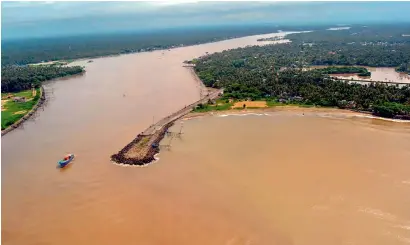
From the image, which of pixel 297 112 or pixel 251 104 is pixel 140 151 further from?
pixel 297 112

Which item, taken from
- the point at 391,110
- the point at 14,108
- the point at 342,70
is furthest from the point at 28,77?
the point at 391,110

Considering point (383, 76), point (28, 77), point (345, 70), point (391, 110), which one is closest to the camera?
point (391, 110)

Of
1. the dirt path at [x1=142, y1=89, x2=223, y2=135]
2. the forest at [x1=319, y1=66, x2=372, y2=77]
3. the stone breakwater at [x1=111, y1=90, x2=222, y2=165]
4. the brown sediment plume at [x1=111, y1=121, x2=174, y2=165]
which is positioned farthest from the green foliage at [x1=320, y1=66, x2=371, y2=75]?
the brown sediment plume at [x1=111, y1=121, x2=174, y2=165]

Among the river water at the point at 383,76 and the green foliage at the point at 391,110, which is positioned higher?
the green foliage at the point at 391,110

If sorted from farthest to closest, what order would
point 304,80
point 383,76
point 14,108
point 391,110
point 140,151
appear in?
1. point 383,76
2. point 304,80
3. point 14,108
4. point 391,110
5. point 140,151

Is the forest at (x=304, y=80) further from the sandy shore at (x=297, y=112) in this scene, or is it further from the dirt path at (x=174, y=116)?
the dirt path at (x=174, y=116)

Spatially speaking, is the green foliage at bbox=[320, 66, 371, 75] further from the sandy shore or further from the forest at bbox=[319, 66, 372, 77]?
the sandy shore

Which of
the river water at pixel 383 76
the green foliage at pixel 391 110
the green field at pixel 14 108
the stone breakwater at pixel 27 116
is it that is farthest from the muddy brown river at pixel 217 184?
the river water at pixel 383 76
